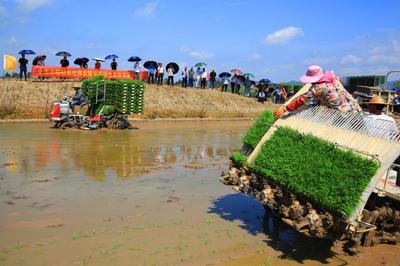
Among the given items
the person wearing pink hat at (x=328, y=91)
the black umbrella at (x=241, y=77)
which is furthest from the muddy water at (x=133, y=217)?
the black umbrella at (x=241, y=77)

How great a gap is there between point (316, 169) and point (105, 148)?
33.4ft

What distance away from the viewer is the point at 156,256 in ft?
19.8

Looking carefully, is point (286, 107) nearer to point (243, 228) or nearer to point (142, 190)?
point (243, 228)

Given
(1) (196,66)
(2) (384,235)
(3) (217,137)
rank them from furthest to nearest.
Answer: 1. (1) (196,66)
2. (3) (217,137)
3. (2) (384,235)

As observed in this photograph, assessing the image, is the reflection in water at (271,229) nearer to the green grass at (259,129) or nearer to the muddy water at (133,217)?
the muddy water at (133,217)

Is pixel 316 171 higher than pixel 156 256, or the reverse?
pixel 316 171

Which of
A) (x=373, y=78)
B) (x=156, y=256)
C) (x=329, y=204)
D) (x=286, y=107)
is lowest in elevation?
(x=156, y=256)

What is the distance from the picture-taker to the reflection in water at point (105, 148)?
37.9 ft

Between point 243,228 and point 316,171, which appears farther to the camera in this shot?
point 243,228

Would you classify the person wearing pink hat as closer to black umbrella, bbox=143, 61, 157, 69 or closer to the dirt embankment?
A: the dirt embankment

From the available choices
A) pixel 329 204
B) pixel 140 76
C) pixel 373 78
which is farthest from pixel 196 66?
pixel 329 204

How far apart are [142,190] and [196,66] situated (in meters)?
24.5

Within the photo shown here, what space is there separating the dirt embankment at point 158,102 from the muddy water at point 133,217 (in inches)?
439

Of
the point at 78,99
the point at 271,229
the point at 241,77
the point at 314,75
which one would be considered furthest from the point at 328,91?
the point at 241,77
